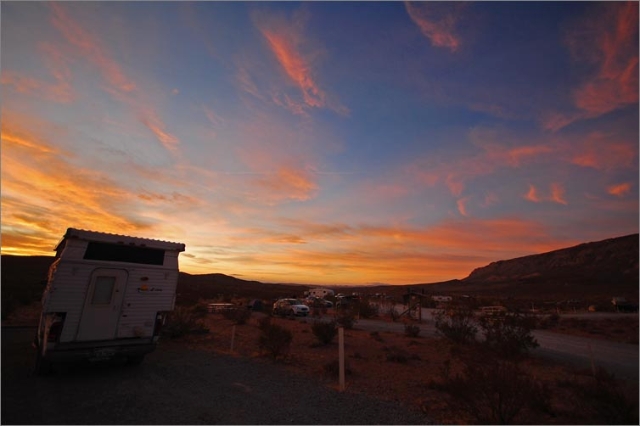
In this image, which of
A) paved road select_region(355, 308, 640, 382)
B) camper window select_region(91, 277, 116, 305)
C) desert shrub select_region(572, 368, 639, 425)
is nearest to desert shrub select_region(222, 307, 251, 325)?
camper window select_region(91, 277, 116, 305)

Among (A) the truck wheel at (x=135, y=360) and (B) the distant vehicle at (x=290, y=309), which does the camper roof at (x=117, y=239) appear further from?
(B) the distant vehicle at (x=290, y=309)

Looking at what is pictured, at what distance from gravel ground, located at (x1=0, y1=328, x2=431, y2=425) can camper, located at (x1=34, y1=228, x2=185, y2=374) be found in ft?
2.15

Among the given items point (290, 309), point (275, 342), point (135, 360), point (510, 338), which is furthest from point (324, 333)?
point (290, 309)

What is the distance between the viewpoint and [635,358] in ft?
43.8

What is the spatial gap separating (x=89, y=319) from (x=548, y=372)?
45.5 feet

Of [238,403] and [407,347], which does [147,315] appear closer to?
[238,403]

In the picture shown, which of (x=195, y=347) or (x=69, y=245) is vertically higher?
(x=69, y=245)

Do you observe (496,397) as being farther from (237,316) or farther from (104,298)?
(237,316)

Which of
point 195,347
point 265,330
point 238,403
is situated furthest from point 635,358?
point 195,347

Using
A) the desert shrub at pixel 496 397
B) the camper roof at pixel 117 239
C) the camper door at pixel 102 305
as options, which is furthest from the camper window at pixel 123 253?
the desert shrub at pixel 496 397

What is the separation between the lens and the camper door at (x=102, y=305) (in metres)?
7.65

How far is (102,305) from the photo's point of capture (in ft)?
26.0

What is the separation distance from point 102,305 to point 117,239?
1668 millimetres

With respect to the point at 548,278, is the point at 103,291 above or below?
below
